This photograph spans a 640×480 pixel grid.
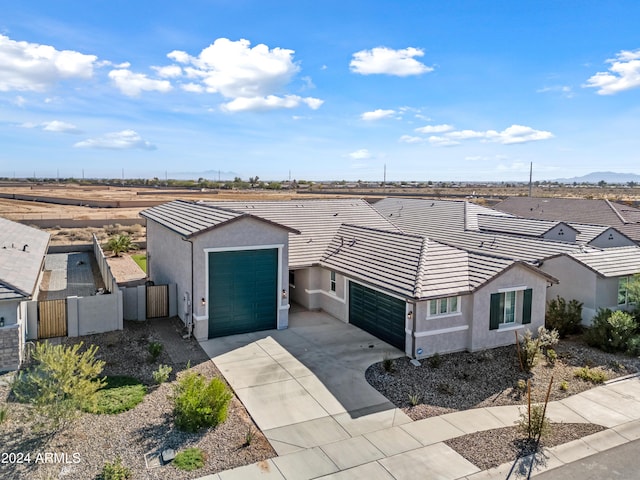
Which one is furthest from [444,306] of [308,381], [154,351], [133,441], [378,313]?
[133,441]

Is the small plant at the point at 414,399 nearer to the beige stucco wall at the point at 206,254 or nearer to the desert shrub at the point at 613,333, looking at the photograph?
the beige stucco wall at the point at 206,254

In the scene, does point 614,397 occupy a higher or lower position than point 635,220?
lower

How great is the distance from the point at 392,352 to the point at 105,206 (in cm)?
6646

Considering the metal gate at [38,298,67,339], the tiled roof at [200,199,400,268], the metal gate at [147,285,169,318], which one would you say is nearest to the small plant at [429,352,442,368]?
the tiled roof at [200,199,400,268]

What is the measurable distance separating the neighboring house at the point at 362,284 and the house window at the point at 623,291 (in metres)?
5.05

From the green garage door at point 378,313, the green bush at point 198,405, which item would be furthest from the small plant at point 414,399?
Result: the green bush at point 198,405

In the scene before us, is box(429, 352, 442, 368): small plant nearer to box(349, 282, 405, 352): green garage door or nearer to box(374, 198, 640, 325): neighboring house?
box(349, 282, 405, 352): green garage door

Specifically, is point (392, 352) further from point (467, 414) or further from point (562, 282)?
point (562, 282)

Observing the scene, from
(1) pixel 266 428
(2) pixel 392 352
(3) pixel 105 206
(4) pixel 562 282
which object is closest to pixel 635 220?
(4) pixel 562 282

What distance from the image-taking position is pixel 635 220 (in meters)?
38.4

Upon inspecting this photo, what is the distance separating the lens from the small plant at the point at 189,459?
9766mm

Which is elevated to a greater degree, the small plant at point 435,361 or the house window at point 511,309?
the house window at point 511,309

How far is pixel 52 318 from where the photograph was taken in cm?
1709

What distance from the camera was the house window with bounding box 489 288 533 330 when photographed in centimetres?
1680
